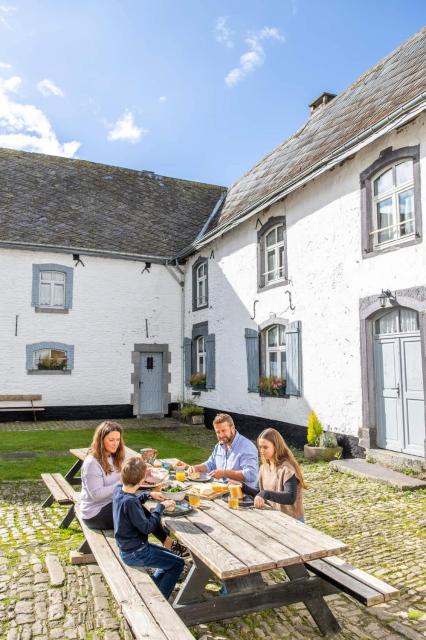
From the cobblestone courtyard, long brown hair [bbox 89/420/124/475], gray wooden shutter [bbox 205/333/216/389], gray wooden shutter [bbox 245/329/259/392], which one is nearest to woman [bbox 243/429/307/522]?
the cobblestone courtyard

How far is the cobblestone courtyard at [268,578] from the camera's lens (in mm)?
3266

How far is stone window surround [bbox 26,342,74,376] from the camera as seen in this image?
14414mm

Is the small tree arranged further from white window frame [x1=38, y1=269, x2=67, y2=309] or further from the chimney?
the chimney

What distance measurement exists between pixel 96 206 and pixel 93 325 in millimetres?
4534

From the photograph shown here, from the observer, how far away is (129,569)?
313 cm

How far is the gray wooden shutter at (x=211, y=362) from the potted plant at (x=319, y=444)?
4.97 m

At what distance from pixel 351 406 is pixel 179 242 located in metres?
9.87

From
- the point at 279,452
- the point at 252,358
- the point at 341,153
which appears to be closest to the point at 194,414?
the point at 252,358

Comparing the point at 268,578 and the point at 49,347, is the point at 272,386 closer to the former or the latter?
the point at 268,578

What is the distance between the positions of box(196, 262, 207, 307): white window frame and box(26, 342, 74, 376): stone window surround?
4.29 metres

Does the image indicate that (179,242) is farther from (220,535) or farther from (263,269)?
(220,535)

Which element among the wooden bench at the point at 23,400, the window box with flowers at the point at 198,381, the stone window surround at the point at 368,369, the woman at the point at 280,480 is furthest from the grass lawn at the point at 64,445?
the woman at the point at 280,480

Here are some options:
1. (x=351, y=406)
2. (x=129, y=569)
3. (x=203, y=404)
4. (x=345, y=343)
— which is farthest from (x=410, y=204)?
(x=203, y=404)

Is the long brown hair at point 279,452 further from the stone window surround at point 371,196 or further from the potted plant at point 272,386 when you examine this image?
the potted plant at point 272,386
